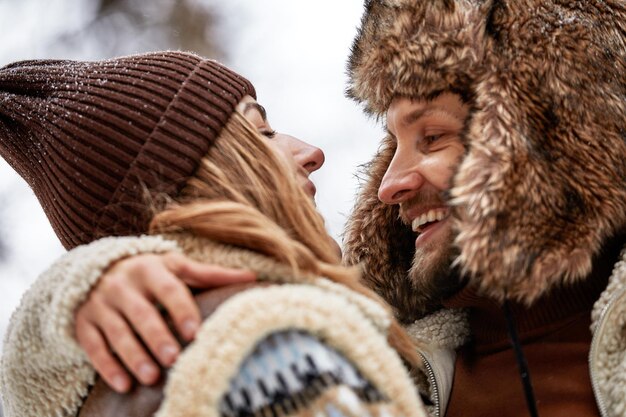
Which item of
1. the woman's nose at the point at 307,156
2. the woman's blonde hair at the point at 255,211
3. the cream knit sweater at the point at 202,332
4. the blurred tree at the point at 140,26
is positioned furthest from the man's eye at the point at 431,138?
the blurred tree at the point at 140,26

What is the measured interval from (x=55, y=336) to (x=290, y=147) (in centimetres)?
71

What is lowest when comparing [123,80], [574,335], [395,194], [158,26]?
[574,335]

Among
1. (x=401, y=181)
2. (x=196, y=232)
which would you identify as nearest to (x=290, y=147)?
(x=401, y=181)

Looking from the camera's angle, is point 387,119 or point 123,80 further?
point 387,119

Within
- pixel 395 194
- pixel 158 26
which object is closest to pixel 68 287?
pixel 395 194

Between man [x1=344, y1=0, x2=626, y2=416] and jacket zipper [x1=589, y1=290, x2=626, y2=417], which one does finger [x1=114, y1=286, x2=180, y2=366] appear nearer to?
man [x1=344, y1=0, x2=626, y2=416]

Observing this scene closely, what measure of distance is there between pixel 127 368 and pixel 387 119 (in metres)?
0.86

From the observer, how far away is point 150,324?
A: 0.75 m

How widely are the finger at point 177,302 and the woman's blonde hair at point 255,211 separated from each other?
0.42 ft

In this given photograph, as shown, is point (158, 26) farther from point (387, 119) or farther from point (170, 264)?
point (170, 264)

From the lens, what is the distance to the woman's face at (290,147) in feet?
4.16

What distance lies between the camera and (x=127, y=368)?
2.55 feet

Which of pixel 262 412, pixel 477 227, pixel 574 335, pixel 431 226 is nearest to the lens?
pixel 262 412

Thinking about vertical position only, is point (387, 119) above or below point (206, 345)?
above
